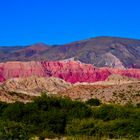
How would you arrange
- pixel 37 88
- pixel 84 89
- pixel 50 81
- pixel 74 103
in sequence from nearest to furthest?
pixel 74 103 → pixel 84 89 → pixel 37 88 → pixel 50 81

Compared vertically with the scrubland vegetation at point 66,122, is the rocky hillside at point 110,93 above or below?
above

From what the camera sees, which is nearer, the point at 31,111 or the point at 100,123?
the point at 100,123

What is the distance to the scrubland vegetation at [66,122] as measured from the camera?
27334 mm

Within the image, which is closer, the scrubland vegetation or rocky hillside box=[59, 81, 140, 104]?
the scrubland vegetation

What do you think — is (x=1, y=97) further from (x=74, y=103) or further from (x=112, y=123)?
(x=112, y=123)

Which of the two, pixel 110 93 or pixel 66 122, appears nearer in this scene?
pixel 66 122

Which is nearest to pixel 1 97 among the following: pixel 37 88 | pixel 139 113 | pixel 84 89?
pixel 84 89

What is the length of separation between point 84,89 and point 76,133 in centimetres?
7764

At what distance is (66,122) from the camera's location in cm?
3384

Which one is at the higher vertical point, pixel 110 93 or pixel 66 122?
pixel 110 93

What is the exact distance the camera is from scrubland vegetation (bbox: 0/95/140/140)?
2733 cm

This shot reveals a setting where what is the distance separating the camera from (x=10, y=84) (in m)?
159

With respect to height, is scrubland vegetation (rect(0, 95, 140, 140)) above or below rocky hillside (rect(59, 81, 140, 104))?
below

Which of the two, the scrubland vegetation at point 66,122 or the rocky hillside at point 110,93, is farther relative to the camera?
the rocky hillside at point 110,93
